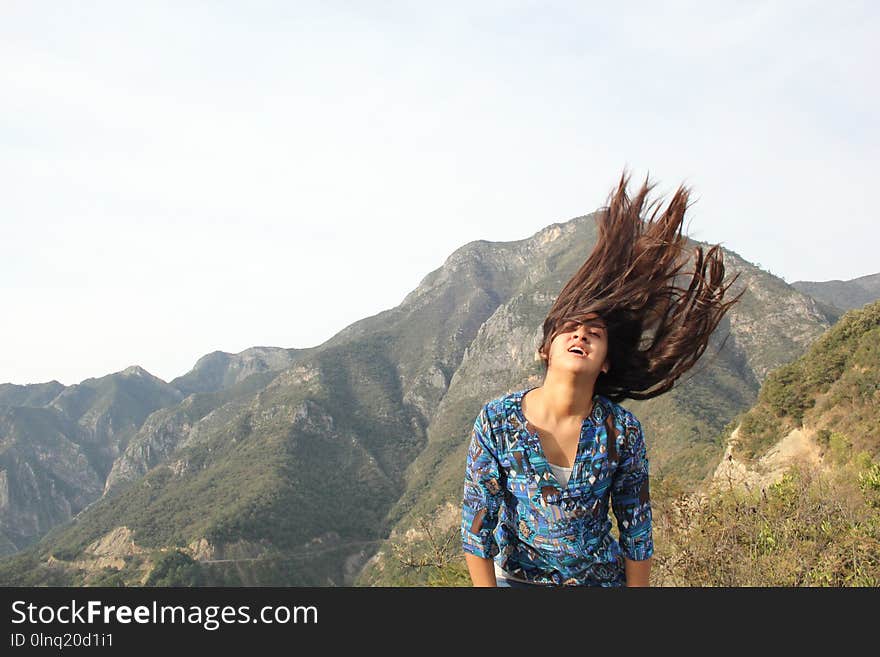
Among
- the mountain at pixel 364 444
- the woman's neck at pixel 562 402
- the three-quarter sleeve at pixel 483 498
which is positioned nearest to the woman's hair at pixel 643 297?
the woman's neck at pixel 562 402

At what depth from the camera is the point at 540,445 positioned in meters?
2.32

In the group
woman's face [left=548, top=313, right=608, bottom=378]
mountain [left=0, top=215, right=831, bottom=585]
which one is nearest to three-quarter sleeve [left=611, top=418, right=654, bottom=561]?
woman's face [left=548, top=313, right=608, bottom=378]

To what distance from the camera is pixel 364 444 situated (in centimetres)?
11519

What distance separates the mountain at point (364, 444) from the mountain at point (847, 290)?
51.9 meters

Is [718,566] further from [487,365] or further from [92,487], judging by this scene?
[92,487]

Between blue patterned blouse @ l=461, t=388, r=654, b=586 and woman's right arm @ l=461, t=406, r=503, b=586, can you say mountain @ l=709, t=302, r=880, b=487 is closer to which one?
blue patterned blouse @ l=461, t=388, r=654, b=586

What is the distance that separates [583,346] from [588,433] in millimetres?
319

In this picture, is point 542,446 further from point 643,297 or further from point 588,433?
point 643,297

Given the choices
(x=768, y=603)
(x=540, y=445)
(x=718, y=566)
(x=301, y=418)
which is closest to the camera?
(x=768, y=603)

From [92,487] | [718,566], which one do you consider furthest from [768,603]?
[92,487]

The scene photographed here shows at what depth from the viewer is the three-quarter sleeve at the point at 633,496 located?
2383 millimetres

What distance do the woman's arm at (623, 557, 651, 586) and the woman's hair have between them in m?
0.63

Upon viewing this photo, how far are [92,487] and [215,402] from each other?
4561cm

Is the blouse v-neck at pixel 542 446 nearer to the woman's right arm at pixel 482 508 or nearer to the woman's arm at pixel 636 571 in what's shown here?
the woman's right arm at pixel 482 508
